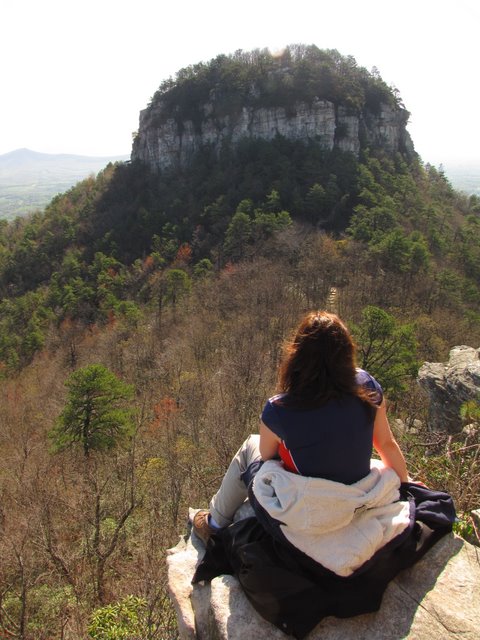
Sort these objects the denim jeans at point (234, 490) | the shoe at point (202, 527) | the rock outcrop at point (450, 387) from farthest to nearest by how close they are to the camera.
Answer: the rock outcrop at point (450, 387) → the shoe at point (202, 527) → the denim jeans at point (234, 490)

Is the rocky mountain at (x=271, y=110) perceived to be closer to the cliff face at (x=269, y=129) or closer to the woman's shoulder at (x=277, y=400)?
the cliff face at (x=269, y=129)

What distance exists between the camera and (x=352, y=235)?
3997cm

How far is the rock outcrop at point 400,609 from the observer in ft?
9.02

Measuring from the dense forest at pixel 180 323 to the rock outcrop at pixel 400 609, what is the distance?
49cm

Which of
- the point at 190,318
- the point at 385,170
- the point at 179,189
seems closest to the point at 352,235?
the point at 190,318

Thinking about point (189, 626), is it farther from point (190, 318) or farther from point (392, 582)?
point (190, 318)

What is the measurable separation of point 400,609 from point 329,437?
1190 millimetres

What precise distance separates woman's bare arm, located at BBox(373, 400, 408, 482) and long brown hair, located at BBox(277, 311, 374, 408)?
1.08 feet

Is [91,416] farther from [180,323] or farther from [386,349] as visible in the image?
[180,323]

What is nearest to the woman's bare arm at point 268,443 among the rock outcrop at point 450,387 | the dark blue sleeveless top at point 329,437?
the dark blue sleeveless top at point 329,437

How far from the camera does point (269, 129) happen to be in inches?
2500

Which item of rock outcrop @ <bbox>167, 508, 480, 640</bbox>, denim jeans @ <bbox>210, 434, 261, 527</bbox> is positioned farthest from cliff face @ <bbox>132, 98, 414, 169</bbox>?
rock outcrop @ <bbox>167, 508, 480, 640</bbox>

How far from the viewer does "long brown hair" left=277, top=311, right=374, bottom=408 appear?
2896 mm

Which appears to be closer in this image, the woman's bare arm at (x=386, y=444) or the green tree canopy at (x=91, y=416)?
the woman's bare arm at (x=386, y=444)
